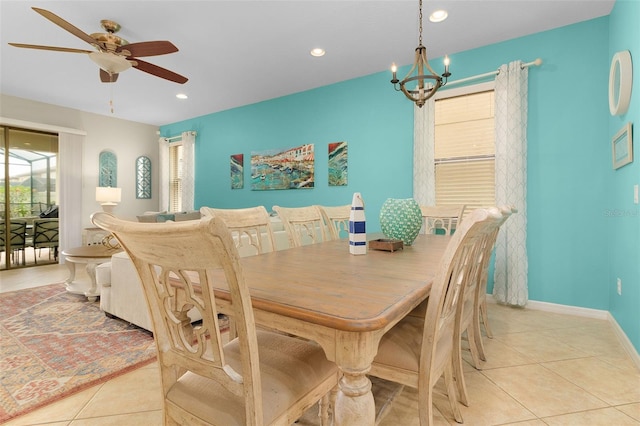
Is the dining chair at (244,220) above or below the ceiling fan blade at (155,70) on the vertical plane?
below

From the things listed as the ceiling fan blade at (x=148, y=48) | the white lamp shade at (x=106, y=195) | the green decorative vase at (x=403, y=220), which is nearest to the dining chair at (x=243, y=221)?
the green decorative vase at (x=403, y=220)

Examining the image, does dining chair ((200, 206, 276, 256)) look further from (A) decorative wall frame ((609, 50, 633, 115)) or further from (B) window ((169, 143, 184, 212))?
(B) window ((169, 143, 184, 212))

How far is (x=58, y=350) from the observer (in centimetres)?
218

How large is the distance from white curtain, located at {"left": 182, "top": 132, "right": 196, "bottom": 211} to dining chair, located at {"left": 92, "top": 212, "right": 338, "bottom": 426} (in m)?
5.45

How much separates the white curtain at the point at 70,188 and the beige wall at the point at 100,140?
0.33 feet

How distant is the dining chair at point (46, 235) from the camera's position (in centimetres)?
521

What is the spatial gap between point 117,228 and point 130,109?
5903mm

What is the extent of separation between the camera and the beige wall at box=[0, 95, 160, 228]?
5.01 meters

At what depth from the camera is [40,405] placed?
1.59m

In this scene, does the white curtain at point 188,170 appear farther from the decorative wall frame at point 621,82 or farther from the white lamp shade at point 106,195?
the decorative wall frame at point 621,82

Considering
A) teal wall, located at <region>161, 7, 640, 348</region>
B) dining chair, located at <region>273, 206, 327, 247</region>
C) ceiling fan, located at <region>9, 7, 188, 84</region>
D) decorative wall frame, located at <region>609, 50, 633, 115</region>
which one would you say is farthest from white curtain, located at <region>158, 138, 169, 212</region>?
decorative wall frame, located at <region>609, 50, 633, 115</region>

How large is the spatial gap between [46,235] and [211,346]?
6.31 meters

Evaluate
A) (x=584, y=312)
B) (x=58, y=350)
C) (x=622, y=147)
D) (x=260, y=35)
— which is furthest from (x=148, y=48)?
(x=584, y=312)

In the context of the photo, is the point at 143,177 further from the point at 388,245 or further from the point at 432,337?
the point at 432,337
